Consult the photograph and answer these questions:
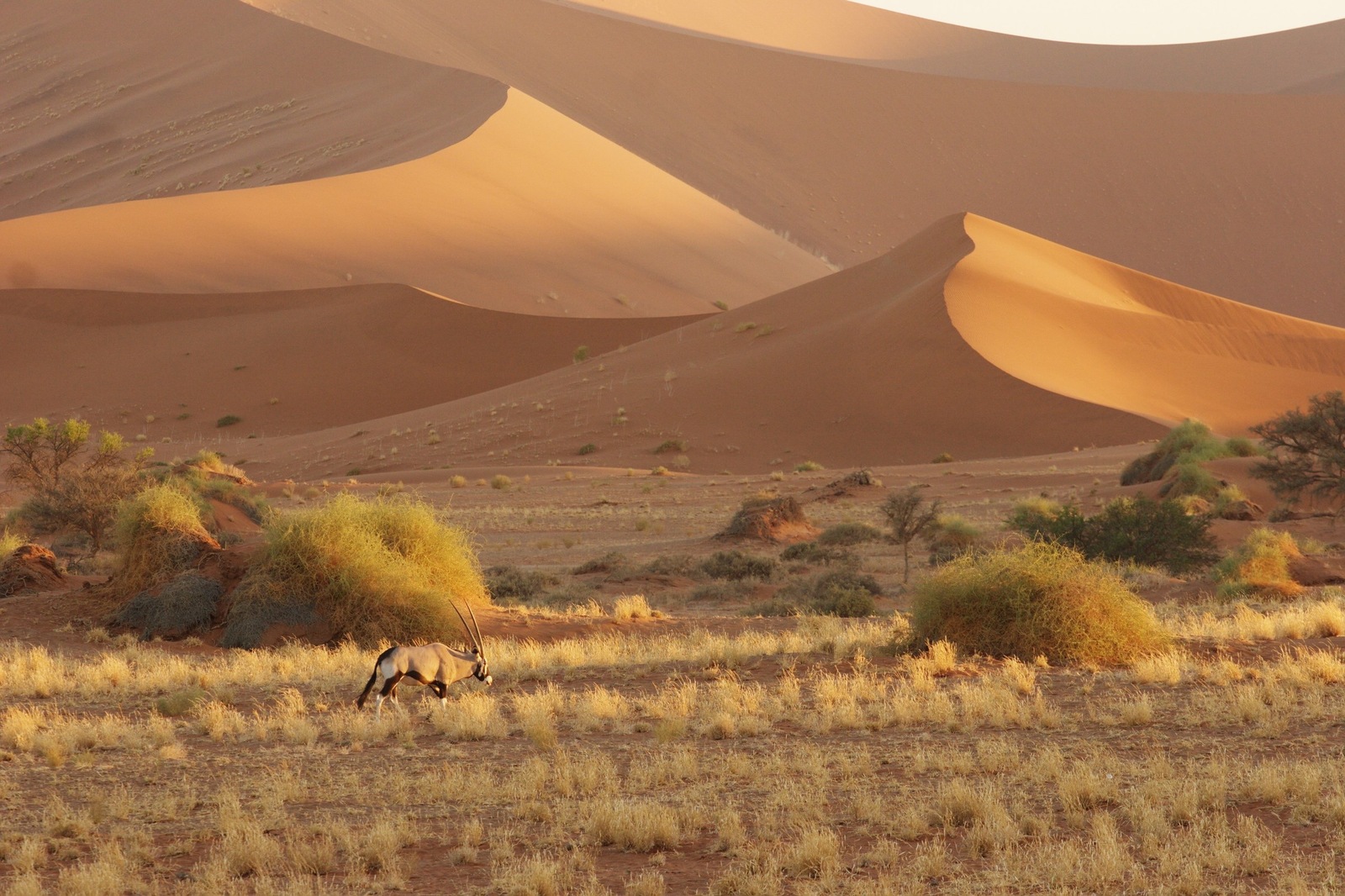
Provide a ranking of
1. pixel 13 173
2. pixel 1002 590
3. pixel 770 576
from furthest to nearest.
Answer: pixel 13 173, pixel 770 576, pixel 1002 590

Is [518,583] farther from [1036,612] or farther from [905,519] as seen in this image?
[1036,612]

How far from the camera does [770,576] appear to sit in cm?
2269

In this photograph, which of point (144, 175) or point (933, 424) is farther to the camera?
point (144, 175)

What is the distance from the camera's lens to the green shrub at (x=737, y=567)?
2295cm

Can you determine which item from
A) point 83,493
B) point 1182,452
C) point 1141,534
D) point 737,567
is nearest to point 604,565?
point 737,567

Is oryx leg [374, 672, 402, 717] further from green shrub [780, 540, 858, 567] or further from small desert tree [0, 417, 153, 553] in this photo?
small desert tree [0, 417, 153, 553]

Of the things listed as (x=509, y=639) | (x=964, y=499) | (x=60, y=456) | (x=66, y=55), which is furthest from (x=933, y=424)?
(x=66, y=55)

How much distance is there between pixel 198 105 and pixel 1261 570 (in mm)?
81300

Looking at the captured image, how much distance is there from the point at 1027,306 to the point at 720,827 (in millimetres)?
46489

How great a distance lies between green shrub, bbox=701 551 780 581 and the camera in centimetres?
2295

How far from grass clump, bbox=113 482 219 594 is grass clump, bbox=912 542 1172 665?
9.28 meters

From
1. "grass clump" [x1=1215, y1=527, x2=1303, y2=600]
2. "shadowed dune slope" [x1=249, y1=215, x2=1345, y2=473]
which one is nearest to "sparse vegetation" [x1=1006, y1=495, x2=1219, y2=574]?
"grass clump" [x1=1215, y1=527, x2=1303, y2=600]

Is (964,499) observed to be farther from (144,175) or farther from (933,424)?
(144,175)

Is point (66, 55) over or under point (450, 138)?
over
